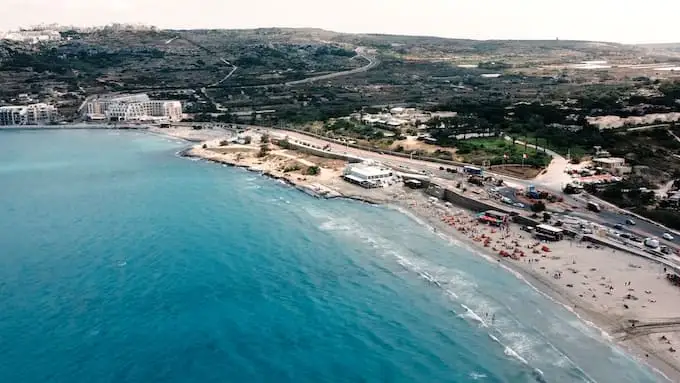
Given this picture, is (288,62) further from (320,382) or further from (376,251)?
(320,382)

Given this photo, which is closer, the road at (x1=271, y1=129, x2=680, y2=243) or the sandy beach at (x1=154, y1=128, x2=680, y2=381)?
A: the sandy beach at (x1=154, y1=128, x2=680, y2=381)

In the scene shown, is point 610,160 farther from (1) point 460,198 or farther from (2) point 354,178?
(2) point 354,178

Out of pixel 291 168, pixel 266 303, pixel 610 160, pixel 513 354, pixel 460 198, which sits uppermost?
pixel 610 160

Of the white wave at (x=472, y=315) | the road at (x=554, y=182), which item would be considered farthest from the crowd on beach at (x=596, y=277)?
the white wave at (x=472, y=315)

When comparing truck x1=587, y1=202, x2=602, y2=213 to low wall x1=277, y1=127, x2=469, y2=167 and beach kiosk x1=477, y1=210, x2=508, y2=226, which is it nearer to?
beach kiosk x1=477, y1=210, x2=508, y2=226

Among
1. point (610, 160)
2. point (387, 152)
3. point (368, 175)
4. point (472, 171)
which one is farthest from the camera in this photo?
point (387, 152)

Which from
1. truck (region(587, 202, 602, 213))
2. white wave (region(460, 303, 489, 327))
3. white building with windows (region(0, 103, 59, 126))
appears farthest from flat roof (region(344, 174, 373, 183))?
white building with windows (region(0, 103, 59, 126))

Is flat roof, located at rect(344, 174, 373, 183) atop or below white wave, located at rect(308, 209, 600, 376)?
atop

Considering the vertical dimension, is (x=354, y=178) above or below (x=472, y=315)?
above

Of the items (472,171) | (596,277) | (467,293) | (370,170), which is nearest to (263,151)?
(370,170)
